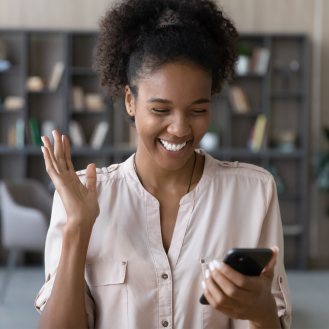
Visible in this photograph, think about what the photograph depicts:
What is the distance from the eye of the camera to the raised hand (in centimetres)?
111

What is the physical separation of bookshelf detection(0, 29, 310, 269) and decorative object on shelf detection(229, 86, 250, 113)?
1.9 inches

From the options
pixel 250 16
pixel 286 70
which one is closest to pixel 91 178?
pixel 286 70

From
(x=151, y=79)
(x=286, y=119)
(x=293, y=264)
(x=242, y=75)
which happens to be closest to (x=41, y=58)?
(x=242, y=75)

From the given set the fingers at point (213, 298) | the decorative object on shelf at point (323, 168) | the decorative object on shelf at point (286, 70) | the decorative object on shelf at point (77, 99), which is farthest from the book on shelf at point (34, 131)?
the fingers at point (213, 298)

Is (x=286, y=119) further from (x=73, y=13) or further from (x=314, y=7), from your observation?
(x=73, y=13)

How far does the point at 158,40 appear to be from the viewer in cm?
116

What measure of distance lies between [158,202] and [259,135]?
3.49m

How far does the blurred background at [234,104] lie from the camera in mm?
4555

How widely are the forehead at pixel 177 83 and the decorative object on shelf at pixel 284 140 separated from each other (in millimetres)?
3643

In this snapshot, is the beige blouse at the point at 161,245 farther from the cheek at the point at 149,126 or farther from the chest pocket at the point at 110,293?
the cheek at the point at 149,126

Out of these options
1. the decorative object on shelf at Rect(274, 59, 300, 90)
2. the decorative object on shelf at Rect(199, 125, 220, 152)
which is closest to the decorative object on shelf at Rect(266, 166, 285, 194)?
the decorative object on shelf at Rect(199, 125, 220, 152)

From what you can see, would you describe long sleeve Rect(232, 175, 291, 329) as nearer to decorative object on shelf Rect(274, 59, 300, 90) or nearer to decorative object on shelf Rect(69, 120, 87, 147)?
decorative object on shelf Rect(69, 120, 87, 147)

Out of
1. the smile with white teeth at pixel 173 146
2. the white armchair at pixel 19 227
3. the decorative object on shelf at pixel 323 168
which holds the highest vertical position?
the smile with white teeth at pixel 173 146

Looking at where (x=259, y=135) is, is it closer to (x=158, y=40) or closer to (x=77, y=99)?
(x=77, y=99)
